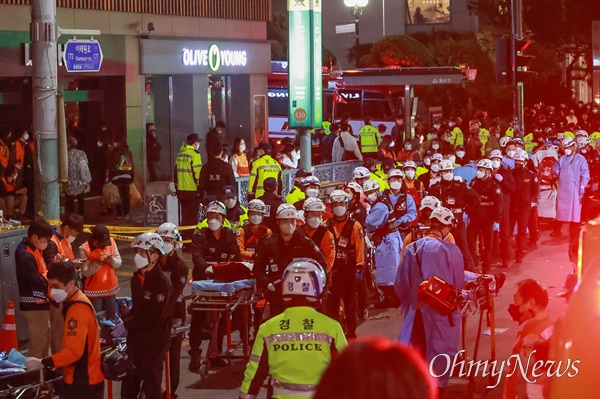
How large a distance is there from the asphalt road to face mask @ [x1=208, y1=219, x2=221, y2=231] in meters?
1.45

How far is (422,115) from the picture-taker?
149ft

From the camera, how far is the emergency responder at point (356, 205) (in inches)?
607

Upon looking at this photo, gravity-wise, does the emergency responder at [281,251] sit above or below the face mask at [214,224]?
below

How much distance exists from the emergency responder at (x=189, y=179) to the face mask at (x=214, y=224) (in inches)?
283

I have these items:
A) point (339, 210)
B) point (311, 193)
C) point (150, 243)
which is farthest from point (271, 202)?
point (150, 243)

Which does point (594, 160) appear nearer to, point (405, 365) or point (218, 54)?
point (218, 54)

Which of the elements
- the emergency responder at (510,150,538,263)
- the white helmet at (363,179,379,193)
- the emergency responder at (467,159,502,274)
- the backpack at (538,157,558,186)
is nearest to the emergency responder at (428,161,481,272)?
the emergency responder at (467,159,502,274)

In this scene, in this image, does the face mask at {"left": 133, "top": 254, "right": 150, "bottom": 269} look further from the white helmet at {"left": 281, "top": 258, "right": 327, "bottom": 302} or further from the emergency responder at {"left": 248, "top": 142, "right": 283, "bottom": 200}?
the emergency responder at {"left": 248, "top": 142, "right": 283, "bottom": 200}

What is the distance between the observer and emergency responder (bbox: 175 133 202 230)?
66.7ft

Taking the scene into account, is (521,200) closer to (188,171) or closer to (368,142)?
(188,171)

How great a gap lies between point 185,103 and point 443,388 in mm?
18962

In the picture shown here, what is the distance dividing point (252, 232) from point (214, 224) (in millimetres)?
1021

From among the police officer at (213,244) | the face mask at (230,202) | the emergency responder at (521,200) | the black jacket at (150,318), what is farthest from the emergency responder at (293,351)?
the emergency responder at (521,200)

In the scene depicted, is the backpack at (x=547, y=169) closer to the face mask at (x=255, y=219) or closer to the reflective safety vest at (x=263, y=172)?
the reflective safety vest at (x=263, y=172)
